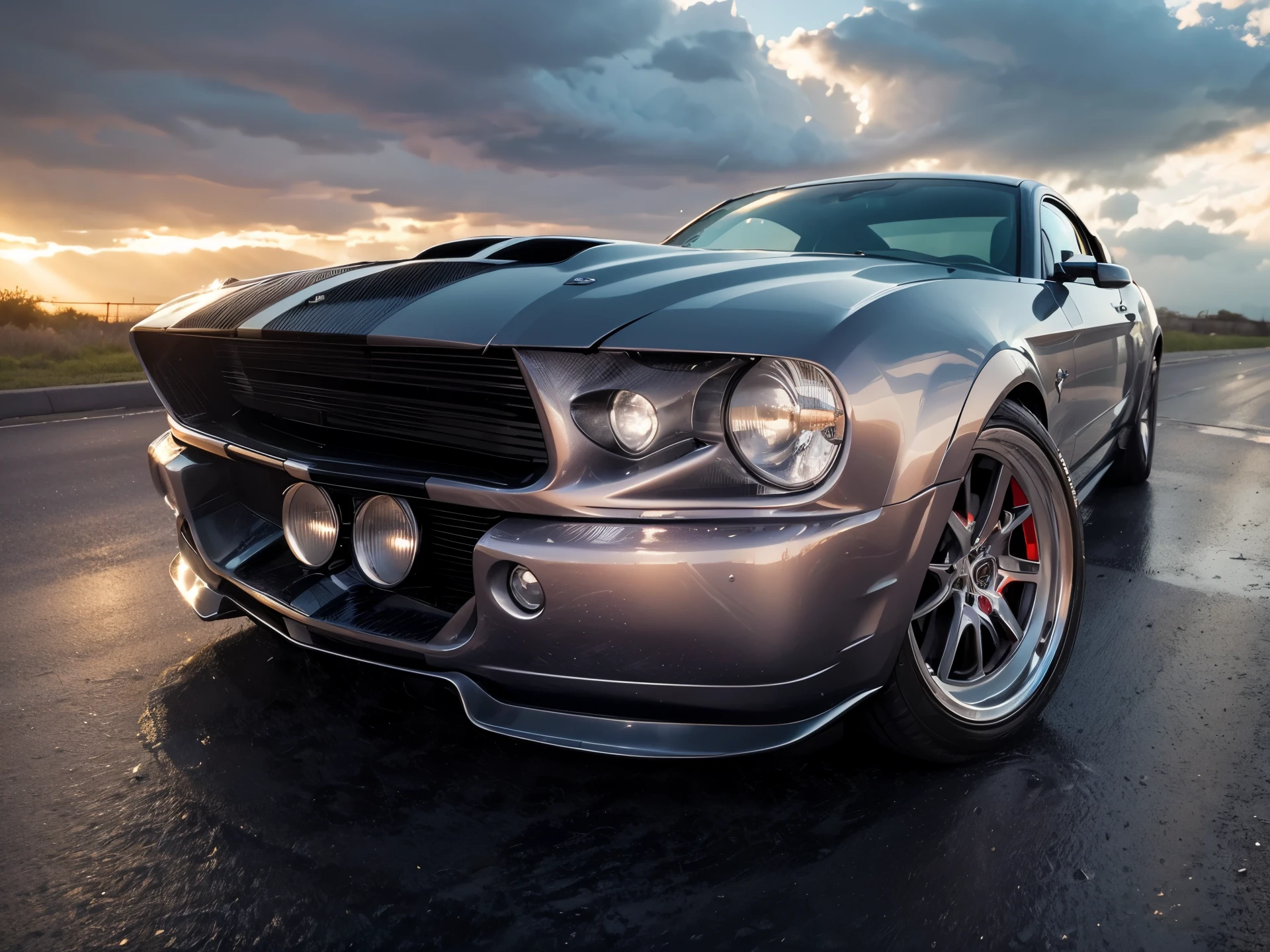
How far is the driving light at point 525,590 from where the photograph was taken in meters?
1.68

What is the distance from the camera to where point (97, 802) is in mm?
1861

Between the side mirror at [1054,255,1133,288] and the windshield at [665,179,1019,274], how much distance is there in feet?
0.59

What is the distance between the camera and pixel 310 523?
2029 millimetres

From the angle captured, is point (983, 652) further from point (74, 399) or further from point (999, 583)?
point (74, 399)

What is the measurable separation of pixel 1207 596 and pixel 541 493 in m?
2.85

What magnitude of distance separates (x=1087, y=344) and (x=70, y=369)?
42.6 ft

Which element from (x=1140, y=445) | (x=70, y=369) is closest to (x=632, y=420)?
(x=1140, y=445)

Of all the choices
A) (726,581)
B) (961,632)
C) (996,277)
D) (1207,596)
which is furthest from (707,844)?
(1207,596)

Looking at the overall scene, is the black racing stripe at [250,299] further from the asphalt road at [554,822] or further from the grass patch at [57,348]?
the grass patch at [57,348]

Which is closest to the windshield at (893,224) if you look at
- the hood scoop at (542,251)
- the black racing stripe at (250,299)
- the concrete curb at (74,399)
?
the hood scoop at (542,251)

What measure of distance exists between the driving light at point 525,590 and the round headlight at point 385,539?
0.26 metres

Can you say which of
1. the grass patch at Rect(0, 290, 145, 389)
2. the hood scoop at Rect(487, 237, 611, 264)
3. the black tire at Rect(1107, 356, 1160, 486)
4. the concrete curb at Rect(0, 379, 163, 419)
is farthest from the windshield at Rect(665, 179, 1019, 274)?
the concrete curb at Rect(0, 379, 163, 419)

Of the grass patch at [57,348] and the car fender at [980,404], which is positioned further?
the grass patch at [57,348]

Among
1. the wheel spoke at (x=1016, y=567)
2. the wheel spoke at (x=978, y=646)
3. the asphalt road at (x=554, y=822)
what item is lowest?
the asphalt road at (x=554, y=822)
